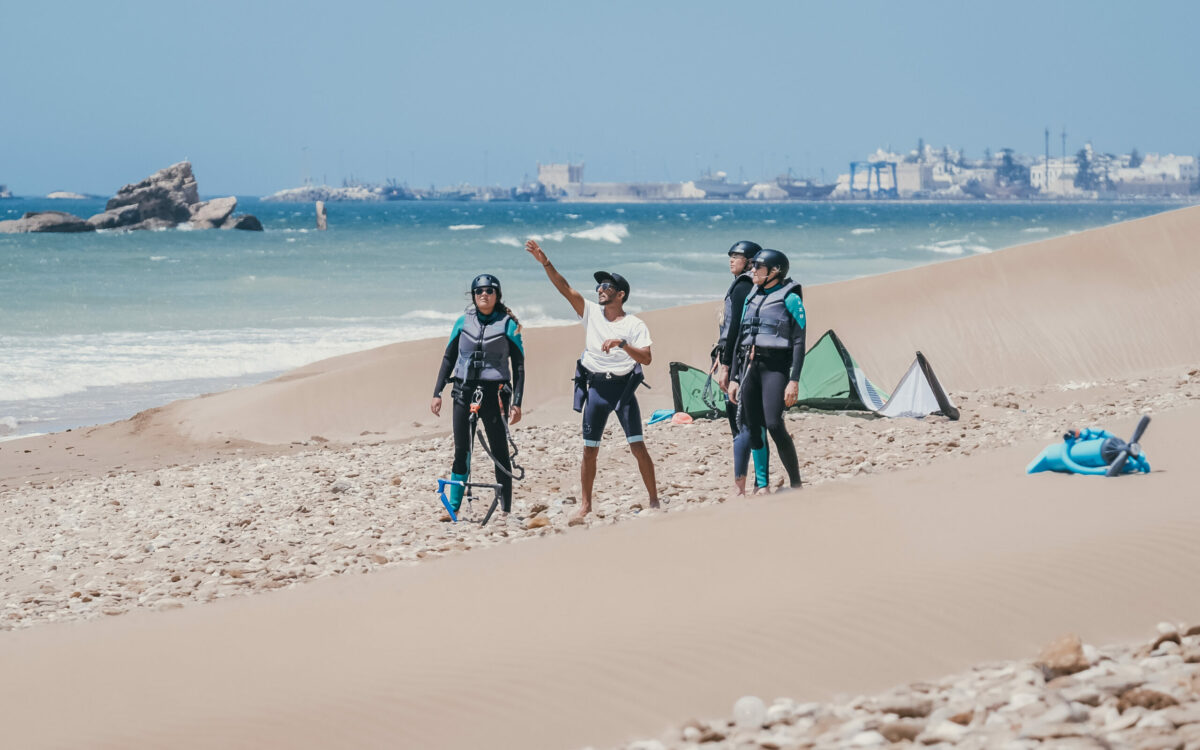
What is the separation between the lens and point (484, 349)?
7949 mm

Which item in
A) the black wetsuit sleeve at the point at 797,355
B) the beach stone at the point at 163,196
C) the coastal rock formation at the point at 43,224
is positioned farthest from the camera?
the beach stone at the point at 163,196

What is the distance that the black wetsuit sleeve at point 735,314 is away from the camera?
25.5 ft

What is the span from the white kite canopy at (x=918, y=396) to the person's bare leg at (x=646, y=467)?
438cm

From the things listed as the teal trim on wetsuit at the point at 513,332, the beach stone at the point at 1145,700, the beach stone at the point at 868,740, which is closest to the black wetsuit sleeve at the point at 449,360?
the teal trim on wetsuit at the point at 513,332

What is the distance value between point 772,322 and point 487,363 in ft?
5.82

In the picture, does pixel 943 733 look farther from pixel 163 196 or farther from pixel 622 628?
pixel 163 196

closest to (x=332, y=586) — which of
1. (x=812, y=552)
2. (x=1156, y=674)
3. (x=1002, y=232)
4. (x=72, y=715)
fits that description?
(x=72, y=715)

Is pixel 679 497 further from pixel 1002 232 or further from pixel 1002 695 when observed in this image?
pixel 1002 232

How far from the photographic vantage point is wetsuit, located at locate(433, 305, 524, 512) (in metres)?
7.96

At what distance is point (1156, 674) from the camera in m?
4.32

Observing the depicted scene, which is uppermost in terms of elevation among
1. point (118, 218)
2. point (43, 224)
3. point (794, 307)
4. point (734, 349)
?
point (118, 218)

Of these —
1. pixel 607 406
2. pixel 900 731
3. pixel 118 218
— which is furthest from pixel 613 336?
pixel 118 218

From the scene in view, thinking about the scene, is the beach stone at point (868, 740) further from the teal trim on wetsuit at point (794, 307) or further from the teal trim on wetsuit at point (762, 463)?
the teal trim on wetsuit at point (762, 463)

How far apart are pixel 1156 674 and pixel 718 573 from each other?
2.06m
